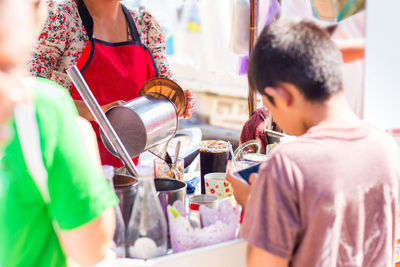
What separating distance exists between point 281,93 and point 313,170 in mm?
193

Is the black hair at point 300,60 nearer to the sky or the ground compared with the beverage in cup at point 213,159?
nearer to the sky

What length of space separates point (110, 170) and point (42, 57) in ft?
3.44

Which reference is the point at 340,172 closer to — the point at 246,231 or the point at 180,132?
the point at 246,231

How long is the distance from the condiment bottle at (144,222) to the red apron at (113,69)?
95 centimetres

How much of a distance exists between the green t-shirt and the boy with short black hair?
1.26ft

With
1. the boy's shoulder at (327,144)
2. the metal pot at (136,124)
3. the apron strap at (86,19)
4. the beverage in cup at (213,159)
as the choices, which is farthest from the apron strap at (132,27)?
the boy's shoulder at (327,144)

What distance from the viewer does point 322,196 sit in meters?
0.91

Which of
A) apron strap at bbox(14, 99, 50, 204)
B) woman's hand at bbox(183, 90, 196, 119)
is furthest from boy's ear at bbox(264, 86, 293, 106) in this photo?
woman's hand at bbox(183, 90, 196, 119)

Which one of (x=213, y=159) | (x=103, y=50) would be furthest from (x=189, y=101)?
(x=103, y=50)

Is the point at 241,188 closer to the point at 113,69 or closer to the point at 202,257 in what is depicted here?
the point at 202,257

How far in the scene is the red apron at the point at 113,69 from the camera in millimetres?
1936

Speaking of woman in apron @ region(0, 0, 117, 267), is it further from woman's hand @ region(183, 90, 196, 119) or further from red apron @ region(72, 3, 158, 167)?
red apron @ region(72, 3, 158, 167)

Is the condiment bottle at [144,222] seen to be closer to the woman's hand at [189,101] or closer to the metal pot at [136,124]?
the metal pot at [136,124]

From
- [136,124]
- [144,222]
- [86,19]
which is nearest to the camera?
[144,222]
